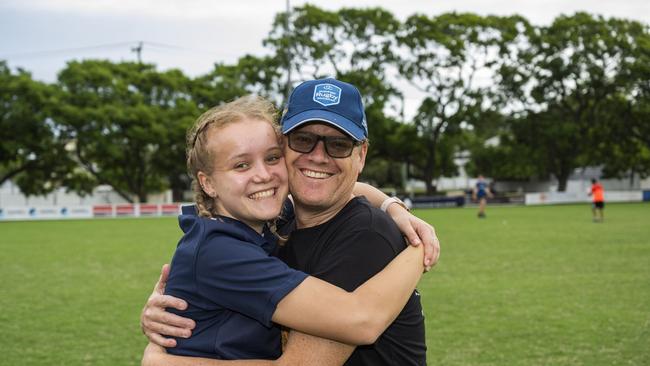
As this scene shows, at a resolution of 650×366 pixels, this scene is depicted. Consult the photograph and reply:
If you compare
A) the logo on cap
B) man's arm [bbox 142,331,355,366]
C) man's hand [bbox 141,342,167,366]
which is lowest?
man's hand [bbox 141,342,167,366]

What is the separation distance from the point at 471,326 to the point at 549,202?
44201 mm

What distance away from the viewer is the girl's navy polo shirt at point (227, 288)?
2.40 meters

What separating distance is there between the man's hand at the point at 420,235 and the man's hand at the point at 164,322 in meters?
0.89

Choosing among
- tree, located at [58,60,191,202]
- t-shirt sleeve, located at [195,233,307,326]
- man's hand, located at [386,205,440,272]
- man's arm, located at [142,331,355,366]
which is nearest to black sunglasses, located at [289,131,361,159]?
man's hand, located at [386,205,440,272]

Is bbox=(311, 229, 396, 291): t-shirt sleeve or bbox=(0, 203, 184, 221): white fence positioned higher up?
bbox=(311, 229, 396, 291): t-shirt sleeve

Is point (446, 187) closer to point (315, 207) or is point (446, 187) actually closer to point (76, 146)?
point (76, 146)

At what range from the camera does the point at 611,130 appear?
54.3m

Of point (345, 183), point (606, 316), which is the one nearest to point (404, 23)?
point (606, 316)

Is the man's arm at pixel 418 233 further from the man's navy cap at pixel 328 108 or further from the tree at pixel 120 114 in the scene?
the tree at pixel 120 114

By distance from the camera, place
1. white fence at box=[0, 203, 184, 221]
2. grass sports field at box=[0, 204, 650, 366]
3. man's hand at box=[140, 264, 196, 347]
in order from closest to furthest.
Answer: man's hand at box=[140, 264, 196, 347] → grass sports field at box=[0, 204, 650, 366] → white fence at box=[0, 203, 184, 221]

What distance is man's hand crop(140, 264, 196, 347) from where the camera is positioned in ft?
8.50

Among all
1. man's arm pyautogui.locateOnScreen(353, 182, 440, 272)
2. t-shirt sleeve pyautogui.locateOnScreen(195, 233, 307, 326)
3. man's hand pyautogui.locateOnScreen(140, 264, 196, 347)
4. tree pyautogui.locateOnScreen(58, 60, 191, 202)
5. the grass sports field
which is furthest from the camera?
tree pyautogui.locateOnScreen(58, 60, 191, 202)

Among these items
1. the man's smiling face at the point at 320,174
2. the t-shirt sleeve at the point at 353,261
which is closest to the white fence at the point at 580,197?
the man's smiling face at the point at 320,174

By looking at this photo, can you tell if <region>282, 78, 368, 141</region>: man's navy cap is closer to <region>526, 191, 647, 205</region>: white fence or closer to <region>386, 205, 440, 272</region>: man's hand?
<region>386, 205, 440, 272</region>: man's hand
